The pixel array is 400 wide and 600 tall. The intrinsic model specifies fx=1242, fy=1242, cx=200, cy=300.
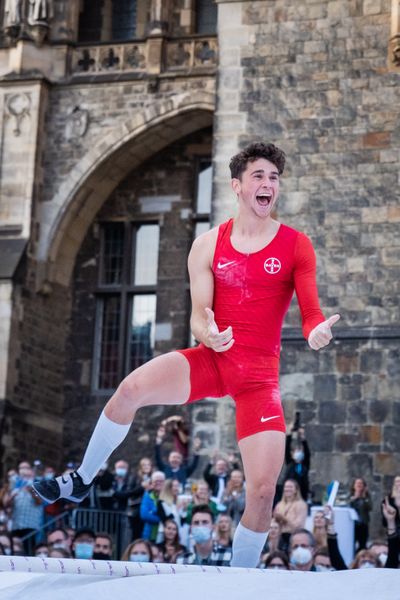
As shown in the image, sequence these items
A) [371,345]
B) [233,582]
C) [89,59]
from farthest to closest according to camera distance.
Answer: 1. [89,59]
2. [371,345]
3. [233,582]

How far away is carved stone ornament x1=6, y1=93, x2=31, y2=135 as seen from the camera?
18906 mm

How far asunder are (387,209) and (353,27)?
98.1 inches

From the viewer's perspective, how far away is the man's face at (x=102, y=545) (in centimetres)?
1023

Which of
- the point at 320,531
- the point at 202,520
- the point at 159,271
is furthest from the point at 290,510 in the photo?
the point at 159,271

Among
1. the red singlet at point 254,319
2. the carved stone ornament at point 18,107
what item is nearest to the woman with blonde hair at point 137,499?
the red singlet at point 254,319

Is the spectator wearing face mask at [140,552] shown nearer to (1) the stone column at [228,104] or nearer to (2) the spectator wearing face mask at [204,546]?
(2) the spectator wearing face mask at [204,546]

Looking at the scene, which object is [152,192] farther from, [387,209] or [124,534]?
[124,534]

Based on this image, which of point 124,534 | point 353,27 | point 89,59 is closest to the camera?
point 124,534

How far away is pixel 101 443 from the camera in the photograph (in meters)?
5.12

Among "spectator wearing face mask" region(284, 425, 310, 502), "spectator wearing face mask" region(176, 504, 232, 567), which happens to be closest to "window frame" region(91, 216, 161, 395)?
"spectator wearing face mask" region(284, 425, 310, 502)

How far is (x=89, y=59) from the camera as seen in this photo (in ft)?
63.6

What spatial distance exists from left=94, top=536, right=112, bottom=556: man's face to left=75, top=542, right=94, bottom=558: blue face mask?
74 millimetres

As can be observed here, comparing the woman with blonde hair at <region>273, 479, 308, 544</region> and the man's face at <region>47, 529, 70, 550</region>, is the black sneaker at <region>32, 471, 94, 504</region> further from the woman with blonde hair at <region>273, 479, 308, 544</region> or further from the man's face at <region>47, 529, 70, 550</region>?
the woman with blonde hair at <region>273, 479, 308, 544</region>

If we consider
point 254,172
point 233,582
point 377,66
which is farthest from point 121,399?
point 377,66
